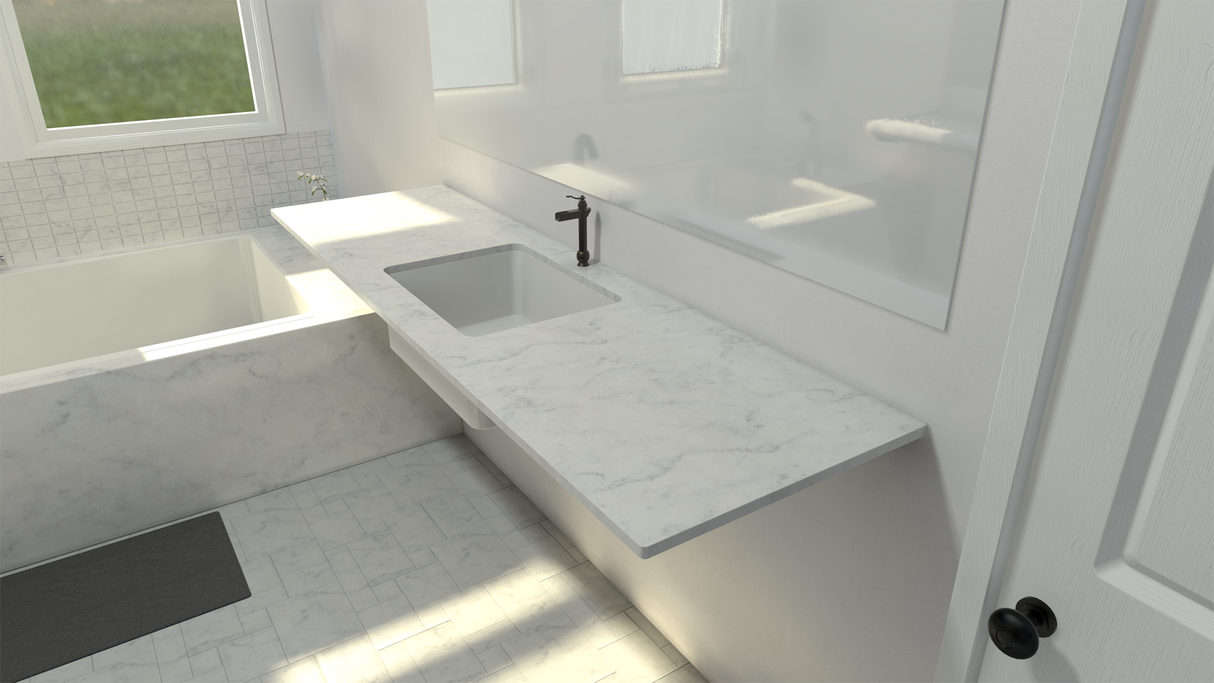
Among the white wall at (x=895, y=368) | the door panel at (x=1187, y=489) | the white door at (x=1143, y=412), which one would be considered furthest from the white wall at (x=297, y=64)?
the door panel at (x=1187, y=489)

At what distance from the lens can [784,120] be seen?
157 centimetres

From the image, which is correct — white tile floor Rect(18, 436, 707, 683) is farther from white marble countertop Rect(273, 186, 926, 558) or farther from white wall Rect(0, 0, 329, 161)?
white wall Rect(0, 0, 329, 161)

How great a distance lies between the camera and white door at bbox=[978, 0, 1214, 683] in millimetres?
828

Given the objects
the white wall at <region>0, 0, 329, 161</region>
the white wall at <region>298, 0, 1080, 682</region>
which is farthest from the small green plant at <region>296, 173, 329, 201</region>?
the white wall at <region>298, 0, 1080, 682</region>

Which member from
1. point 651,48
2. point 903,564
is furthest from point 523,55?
point 903,564

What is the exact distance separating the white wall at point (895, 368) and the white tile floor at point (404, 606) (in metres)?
0.41

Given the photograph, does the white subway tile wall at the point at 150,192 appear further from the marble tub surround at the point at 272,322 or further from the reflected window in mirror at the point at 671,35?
the reflected window in mirror at the point at 671,35

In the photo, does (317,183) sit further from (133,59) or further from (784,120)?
(784,120)

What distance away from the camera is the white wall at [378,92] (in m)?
3.03

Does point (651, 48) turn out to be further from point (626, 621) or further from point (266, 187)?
point (266, 187)

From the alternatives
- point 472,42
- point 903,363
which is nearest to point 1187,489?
point 903,363

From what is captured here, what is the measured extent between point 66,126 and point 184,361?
1.69 metres

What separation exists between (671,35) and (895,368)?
892 mm

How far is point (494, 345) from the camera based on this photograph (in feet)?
5.93
